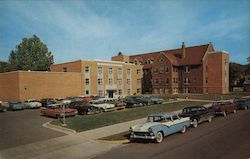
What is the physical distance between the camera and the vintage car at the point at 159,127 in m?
12.9

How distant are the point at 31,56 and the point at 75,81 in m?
35.2

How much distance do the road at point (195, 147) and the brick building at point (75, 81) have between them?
34429 mm

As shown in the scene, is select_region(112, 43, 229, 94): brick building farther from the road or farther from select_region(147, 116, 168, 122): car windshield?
select_region(147, 116, 168, 122): car windshield

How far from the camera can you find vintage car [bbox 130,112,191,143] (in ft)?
42.4

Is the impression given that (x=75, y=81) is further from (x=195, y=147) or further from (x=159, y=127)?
(x=195, y=147)

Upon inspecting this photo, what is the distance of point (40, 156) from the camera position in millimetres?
11211

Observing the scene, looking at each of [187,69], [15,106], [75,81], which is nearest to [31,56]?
[75,81]

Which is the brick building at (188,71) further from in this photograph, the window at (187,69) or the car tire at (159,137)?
the car tire at (159,137)

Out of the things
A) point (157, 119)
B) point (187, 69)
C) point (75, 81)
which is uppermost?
point (187, 69)

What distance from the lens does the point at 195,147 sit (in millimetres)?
11477

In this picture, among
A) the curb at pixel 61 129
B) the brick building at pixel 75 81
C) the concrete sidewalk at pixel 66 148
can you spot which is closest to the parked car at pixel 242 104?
the concrete sidewalk at pixel 66 148

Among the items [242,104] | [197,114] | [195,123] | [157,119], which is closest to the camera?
[157,119]

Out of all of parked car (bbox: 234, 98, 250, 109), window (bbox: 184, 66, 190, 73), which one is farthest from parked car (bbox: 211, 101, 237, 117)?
window (bbox: 184, 66, 190, 73)

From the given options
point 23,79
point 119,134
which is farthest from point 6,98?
point 119,134
